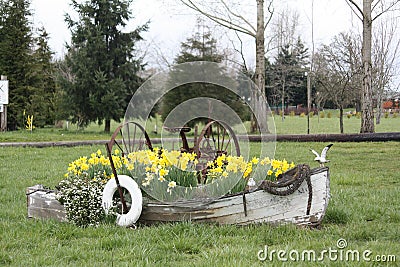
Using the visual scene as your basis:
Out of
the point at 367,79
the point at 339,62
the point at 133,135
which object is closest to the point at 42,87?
the point at 367,79

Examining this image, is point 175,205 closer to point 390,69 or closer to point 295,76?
point 390,69

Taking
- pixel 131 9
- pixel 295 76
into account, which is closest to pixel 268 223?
pixel 131 9

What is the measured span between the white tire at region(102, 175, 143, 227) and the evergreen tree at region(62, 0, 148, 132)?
16.1 m

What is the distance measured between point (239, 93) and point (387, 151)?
8053 millimetres

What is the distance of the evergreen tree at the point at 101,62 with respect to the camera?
830 inches

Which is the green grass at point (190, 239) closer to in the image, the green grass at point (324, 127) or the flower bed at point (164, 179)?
the flower bed at point (164, 179)

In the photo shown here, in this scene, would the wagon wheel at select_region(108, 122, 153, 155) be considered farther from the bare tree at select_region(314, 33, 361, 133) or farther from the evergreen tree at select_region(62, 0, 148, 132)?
the bare tree at select_region(314, 33, 361, 133)

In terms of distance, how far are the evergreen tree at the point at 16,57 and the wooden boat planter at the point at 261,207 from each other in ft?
62.8

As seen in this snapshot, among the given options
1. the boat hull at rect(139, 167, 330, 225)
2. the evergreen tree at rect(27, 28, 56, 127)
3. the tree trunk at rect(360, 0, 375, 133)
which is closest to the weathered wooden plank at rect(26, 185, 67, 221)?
the boat hull at rect(139, 167, 330, 225)

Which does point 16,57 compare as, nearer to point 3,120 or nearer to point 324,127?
point 3,120

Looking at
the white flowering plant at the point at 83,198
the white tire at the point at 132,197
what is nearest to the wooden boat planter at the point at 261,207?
the white tire at the point at 132,197

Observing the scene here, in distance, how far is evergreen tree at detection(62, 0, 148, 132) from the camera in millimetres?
21078

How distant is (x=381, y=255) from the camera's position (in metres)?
3.64

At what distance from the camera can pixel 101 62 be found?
2175 cm
